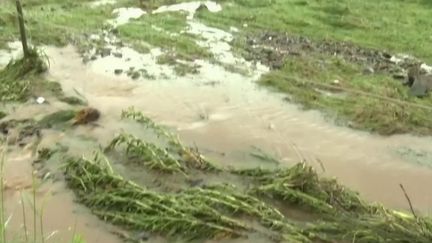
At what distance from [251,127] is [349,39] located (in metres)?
3.53

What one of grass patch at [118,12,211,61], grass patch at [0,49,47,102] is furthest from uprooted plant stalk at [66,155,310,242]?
grass patch at [118,12,211,61]

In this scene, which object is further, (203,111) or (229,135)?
(203,111)

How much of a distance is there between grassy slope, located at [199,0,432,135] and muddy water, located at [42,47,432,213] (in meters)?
0.26

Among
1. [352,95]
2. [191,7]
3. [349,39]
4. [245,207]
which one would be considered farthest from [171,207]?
[191,7]

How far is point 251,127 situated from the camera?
718cm

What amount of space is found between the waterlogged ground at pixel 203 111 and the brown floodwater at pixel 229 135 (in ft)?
0.04

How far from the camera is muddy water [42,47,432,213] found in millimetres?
6207

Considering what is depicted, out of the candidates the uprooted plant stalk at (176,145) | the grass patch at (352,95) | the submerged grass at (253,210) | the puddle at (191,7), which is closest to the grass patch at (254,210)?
the submerged grass at (253,210)

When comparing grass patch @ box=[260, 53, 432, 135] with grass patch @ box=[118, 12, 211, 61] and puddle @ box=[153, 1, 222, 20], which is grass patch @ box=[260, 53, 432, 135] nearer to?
grass patch @ box=[118, 12, 211, 61]

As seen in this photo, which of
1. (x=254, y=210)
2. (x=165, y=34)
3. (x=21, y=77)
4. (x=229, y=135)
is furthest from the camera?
(x=165, y=34)

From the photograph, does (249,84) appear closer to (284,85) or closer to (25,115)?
(284,85)

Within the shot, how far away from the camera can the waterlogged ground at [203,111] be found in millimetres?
5973

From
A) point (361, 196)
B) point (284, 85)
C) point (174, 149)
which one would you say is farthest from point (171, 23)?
point (361, 196)

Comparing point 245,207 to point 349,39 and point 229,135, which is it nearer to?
point 229,135
